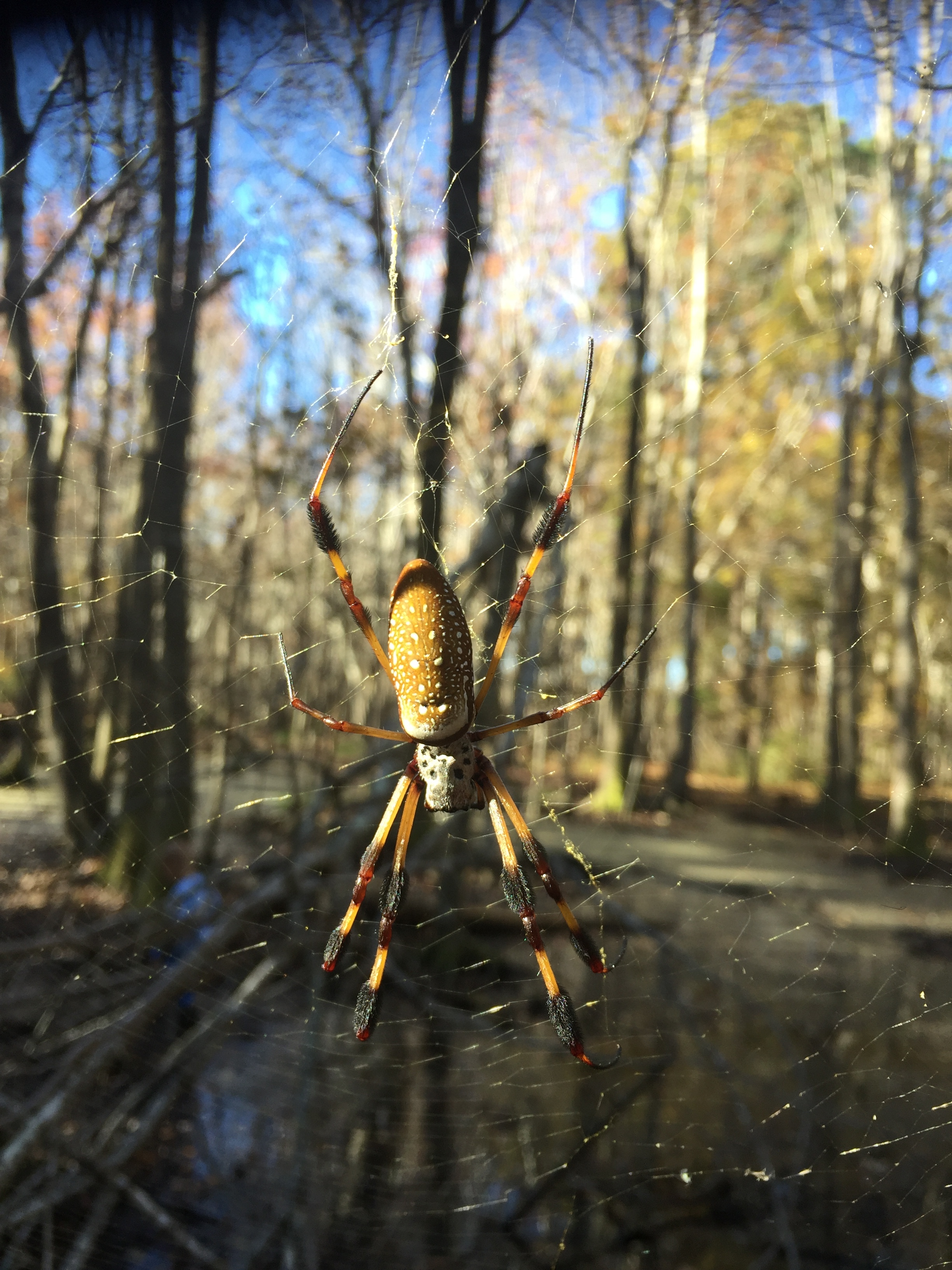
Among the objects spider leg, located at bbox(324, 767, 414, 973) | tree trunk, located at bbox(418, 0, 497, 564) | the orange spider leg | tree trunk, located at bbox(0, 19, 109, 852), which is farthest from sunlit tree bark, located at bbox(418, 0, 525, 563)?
tree trunk, located at bbox(0, 19, 109, 852)

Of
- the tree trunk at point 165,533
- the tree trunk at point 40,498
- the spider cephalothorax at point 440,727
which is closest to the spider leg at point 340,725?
the spider cephalothorax at point 440,727

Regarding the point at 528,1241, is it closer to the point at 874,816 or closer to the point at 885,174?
the point at 885,174

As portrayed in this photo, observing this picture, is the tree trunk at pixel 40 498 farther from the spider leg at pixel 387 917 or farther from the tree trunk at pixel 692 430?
the tree trunk at pixel 692 430

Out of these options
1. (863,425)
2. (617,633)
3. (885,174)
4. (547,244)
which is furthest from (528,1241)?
(863,425)

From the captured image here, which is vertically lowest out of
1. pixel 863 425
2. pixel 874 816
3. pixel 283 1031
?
pixel 874 816

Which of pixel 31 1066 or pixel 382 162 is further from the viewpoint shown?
pixel 31 1066
